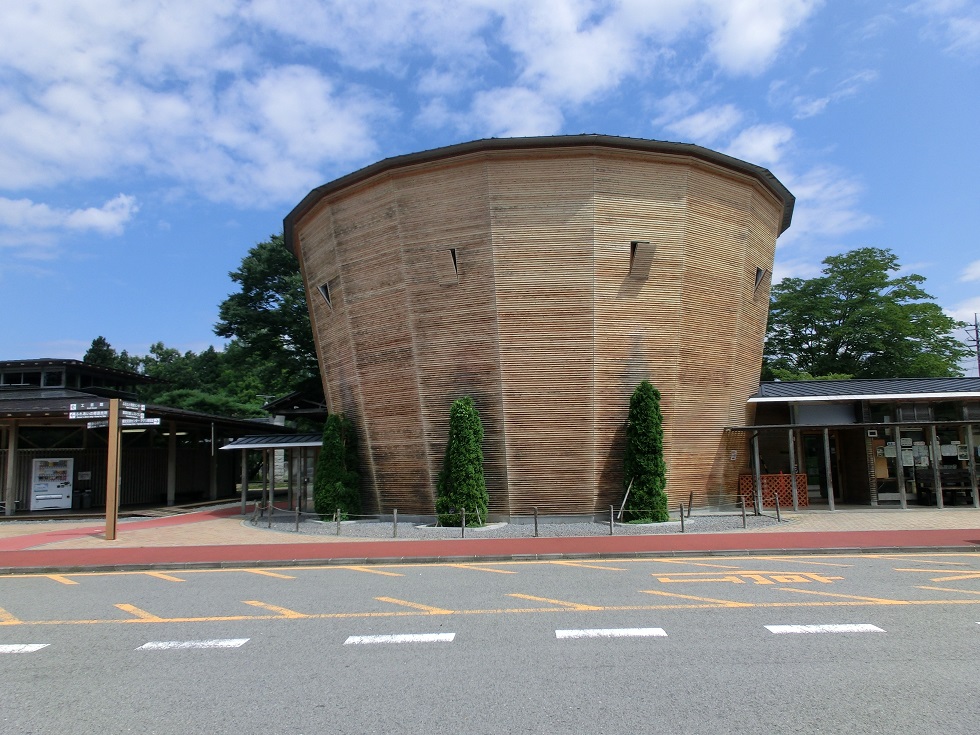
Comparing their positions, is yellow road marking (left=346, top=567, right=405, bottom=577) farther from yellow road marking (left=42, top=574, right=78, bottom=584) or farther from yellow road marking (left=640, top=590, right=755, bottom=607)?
yellow road marking (left=42, top=574, right=78, bottom=584)

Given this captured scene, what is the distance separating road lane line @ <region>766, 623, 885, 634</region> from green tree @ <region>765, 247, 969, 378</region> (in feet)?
115

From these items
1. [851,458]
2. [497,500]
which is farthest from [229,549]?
[851,458]

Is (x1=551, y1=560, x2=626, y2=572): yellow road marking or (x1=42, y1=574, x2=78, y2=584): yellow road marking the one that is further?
(x1=42, y1=574, x2=78, y2=584): yellow road marking

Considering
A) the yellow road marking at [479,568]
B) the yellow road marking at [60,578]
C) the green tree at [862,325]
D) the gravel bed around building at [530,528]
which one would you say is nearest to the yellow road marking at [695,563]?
the yellow road marking at [479,568]

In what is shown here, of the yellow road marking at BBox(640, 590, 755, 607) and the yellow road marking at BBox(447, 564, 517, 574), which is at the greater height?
the yellow road marking at BBox(640, 590, 755, 607)

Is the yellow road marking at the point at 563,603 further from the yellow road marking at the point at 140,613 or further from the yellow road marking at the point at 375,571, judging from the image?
the yellow road marking at the point at 140,613

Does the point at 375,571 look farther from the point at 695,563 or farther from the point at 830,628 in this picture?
the point at 830,628

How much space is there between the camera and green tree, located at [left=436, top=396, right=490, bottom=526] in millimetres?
17609

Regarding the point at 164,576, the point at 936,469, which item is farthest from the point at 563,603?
the point at 936,469

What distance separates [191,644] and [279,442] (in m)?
17.0

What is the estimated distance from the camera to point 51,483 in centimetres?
2569

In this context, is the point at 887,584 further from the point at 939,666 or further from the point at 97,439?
the point at 97,439

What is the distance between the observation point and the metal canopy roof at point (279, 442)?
22359 millimetres

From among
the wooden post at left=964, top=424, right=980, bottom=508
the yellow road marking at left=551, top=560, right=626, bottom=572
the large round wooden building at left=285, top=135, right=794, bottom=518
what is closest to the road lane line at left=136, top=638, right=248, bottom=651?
the yellow road marking at left=551, top=560, right=626, bottom=572
